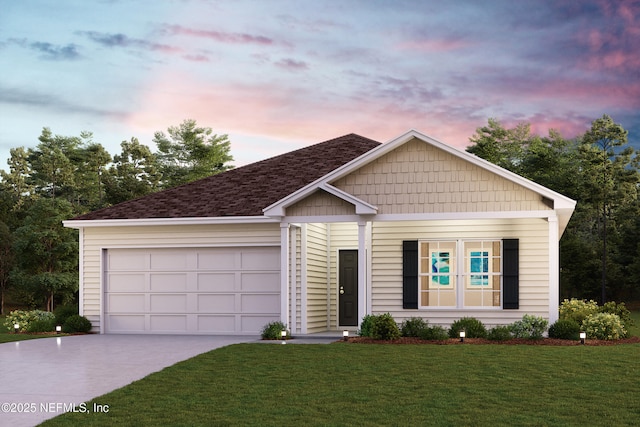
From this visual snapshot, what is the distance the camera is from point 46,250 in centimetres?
3616

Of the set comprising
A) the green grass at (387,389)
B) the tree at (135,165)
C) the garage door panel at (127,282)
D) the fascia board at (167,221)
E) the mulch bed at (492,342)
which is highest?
the tree at (135,165)

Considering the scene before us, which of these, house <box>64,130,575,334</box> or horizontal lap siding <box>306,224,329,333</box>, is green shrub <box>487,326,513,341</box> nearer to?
house <box>64,130,575,334</box>

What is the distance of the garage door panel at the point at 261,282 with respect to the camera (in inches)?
797

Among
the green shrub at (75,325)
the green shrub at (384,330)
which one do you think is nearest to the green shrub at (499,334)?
the green shrub at (384,330)

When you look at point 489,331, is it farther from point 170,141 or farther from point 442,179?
point 170,141

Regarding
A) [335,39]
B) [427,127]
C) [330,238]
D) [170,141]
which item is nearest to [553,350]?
[330,238]

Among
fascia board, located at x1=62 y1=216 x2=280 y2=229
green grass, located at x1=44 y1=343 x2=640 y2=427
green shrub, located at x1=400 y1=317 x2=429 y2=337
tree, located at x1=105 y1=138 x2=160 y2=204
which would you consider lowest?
green grass, located at x1=44 y1=343 x2=640 y2=427

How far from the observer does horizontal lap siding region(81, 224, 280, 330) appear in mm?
20375

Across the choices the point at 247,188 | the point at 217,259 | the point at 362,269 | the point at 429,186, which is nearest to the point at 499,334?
the point at 362,269

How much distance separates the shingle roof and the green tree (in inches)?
545

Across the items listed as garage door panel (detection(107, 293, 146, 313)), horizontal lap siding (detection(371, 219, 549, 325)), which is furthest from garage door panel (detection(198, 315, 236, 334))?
horizontal lap siding (detection(371, 219, 549, 325))

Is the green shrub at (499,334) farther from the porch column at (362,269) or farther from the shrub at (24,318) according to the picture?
the shrub at (24,318)

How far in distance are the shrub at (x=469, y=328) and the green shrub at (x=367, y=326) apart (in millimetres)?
1887

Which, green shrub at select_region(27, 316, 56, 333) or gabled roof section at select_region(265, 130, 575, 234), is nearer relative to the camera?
gabled roof section at select_region(265, 130, 575, 234)
